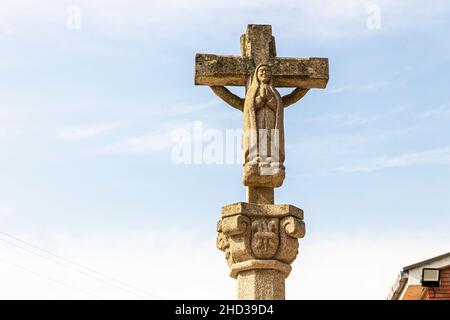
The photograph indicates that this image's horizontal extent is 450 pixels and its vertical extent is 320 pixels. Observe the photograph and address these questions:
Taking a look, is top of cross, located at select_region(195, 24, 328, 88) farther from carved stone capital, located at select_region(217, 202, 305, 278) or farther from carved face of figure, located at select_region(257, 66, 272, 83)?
carved stone capital, located at select_region(217, 202, 305, 278)

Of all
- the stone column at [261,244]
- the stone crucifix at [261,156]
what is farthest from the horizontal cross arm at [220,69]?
the stone column at [261,244]

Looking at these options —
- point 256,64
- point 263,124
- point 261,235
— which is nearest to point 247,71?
point 256,64

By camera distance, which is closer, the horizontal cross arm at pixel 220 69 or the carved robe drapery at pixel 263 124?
the carved robe drapery at pixel 263 124

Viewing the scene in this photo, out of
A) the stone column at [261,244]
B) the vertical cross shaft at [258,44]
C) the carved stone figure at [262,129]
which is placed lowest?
the stone column at [261,244]

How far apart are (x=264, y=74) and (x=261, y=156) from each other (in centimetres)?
104

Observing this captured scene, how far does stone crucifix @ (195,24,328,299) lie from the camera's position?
10.3 meters

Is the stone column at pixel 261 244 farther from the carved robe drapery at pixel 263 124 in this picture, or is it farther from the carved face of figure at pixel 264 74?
the carved face of figure at pixel 264 74

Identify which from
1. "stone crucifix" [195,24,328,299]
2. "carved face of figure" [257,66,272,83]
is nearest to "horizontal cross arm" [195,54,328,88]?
"stone crucifix" [195,24,328,299]

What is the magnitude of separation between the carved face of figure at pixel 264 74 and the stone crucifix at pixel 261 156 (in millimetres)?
10

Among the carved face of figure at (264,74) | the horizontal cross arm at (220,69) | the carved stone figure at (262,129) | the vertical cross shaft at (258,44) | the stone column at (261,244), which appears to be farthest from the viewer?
the vertical cross shaft at (258,44)

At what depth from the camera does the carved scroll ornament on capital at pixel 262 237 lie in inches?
404

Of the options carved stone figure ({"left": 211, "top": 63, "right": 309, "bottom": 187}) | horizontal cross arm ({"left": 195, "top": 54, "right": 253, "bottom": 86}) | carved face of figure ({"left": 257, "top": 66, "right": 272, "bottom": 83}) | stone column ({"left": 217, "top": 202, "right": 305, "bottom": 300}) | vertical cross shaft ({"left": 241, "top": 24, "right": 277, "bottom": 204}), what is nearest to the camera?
stone column ({"left": 217, "top": 202, "right": 305, "bottom": 300})
